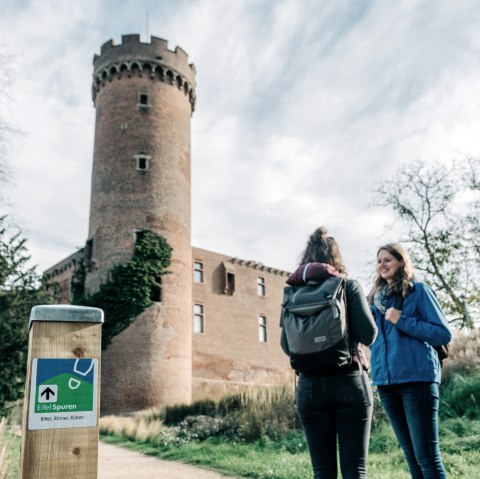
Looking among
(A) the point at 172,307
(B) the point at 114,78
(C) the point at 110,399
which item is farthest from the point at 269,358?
(B) the point at 114,78

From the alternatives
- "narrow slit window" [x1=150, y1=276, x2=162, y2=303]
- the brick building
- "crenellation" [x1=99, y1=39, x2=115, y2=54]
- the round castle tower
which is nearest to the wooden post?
the brick building

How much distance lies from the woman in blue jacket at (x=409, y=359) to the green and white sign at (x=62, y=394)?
6.72 ft

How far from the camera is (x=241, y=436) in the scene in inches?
352

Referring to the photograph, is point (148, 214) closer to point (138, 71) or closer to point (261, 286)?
point (138, 71)

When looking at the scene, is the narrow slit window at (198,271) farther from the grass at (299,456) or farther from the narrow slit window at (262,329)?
the grass at (299,456)

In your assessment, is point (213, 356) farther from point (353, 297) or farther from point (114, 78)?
point (353, 297)

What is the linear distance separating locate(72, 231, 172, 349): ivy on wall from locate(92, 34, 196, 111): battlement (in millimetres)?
7716

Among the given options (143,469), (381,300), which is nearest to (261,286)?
(143,469)

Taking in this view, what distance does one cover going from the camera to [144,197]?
2180 centimetres

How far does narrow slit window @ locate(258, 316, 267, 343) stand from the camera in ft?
102

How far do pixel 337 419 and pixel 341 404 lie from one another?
10 centimetres

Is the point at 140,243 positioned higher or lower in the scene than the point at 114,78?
lower

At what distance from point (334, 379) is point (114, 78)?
76.5 ft

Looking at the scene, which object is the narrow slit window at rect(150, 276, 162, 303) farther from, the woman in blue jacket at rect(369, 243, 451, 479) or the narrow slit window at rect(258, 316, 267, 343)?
the woman in blue jacket at rect(369, 243, 451, 479)
